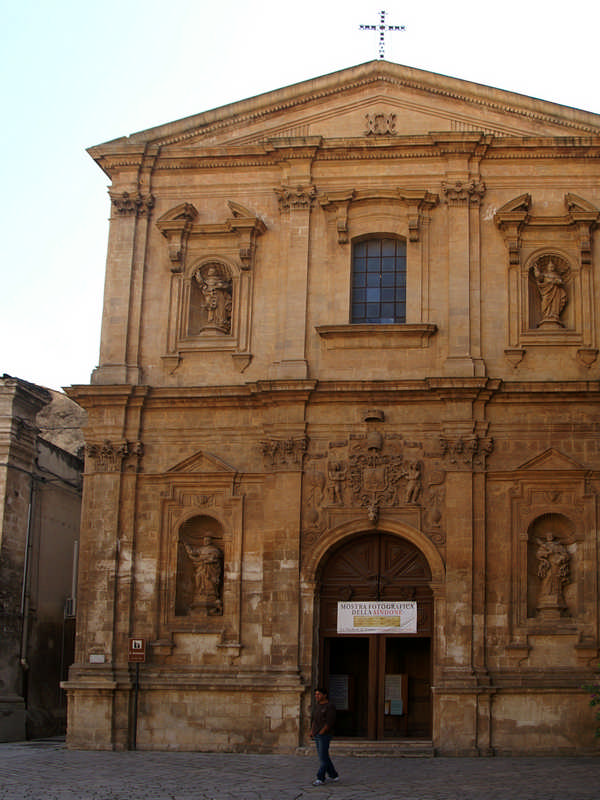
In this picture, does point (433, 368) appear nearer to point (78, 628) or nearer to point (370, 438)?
point (370, 438)

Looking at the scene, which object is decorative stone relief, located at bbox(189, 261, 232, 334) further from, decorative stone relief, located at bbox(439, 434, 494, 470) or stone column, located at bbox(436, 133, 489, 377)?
decorative stone relief, located at bbox(439, 434, 494, 470)

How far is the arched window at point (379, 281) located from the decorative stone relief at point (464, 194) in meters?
1.44

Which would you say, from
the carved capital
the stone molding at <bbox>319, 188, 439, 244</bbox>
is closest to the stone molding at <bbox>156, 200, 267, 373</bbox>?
the carved capital

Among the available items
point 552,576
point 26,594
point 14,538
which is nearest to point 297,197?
point 552,576

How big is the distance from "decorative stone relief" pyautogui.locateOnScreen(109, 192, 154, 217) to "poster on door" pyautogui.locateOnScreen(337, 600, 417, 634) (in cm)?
1013

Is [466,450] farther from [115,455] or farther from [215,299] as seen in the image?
[115,455]

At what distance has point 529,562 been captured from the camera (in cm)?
2455

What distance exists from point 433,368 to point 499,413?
172 cm

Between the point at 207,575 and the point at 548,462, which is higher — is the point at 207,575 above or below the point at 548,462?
below

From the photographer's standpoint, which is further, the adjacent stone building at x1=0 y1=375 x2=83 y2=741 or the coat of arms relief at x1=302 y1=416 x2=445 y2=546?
the adjacent stone building at x1=0 y1=375 x2=83 y2=741

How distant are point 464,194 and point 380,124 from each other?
8.91ft

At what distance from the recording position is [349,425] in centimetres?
2523

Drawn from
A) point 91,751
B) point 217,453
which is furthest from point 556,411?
point 91,751

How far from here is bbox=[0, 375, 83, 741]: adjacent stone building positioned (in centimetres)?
2762
